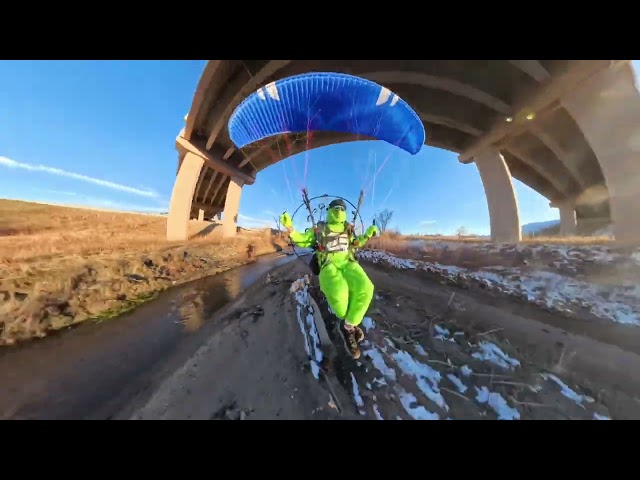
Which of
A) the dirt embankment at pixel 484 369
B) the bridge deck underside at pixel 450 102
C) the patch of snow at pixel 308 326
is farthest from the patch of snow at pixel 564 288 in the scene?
the bridge deck underside at pixel 450 102

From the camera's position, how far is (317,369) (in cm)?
257

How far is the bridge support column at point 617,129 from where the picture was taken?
6145 mm

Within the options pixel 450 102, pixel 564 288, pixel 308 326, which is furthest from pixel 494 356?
pixel 450 102

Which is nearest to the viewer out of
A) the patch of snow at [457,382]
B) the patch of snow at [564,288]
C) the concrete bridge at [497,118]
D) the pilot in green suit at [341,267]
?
the patch of snow at [457,382]

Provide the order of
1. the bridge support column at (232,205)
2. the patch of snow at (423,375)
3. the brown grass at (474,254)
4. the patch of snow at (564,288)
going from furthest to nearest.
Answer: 1. the bridge support column at (232,205)
2. the brown grass at (474,254)
3. the patch of snow at (564,288)
4. the patch of snow at (423,375)

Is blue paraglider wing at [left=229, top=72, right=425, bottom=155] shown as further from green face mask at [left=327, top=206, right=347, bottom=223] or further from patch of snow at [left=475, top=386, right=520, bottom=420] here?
patch of snow at [left=475, top=386, right=520, bottom=420]

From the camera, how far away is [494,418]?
6.46ft

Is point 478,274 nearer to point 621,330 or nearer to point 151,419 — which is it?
point 621,330

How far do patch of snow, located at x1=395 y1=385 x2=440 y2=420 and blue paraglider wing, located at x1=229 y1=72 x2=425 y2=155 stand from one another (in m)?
5.07

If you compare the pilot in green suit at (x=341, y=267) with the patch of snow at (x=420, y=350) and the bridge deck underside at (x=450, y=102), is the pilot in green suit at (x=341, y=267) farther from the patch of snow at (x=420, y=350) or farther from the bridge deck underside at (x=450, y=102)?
the bridge deck underside at (x=450, y=102)

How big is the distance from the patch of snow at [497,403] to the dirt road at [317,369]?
0.01 meters

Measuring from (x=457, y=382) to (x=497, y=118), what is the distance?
11733 mm

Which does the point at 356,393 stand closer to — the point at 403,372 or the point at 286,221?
the point at 403,372

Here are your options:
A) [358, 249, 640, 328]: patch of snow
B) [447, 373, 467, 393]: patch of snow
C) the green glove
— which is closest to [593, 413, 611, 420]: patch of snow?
[447, 373, 467, 393]: patch of snow
